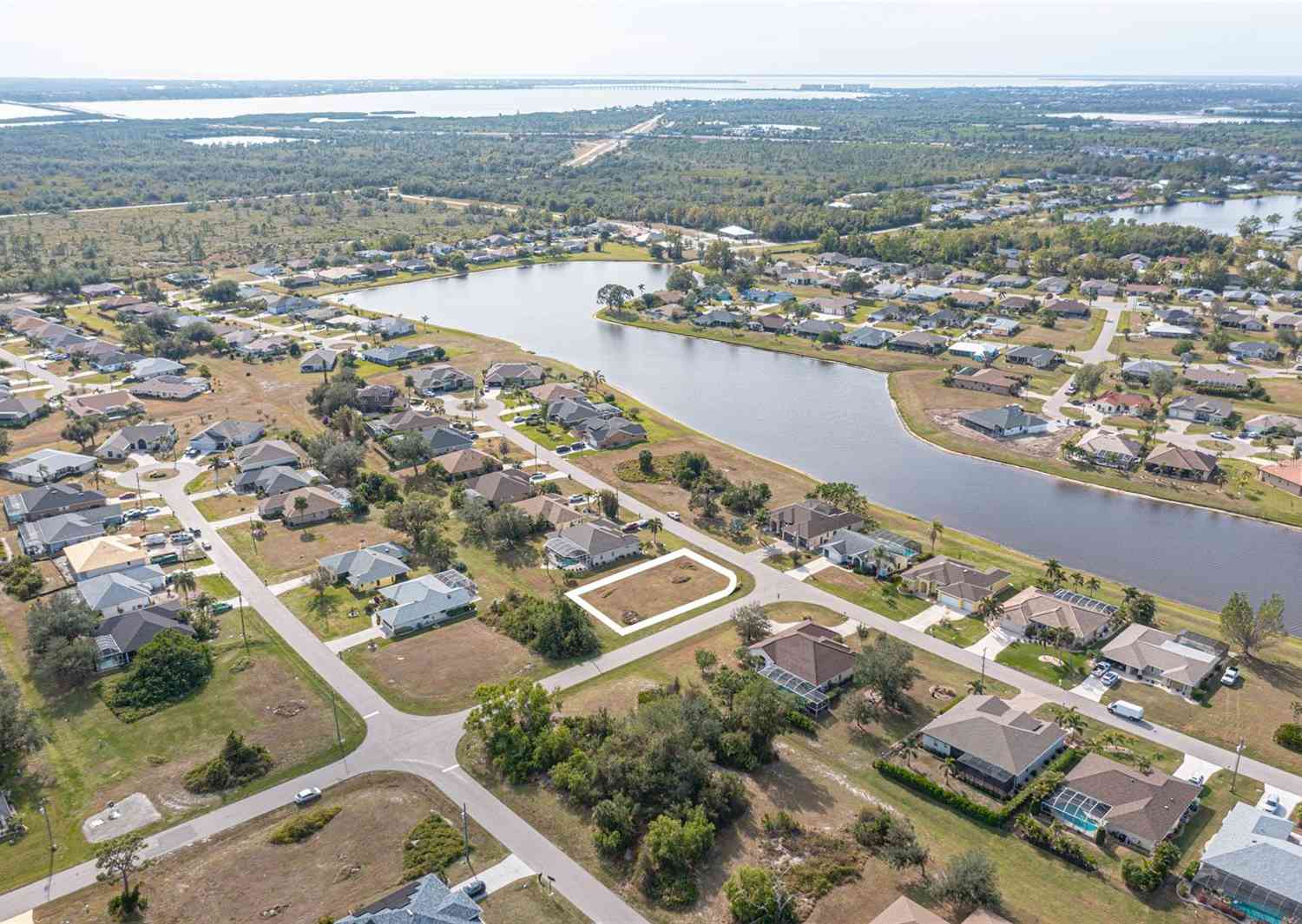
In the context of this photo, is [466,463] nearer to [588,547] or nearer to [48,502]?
[588,547]

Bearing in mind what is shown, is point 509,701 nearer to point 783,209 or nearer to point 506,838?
point 506,838

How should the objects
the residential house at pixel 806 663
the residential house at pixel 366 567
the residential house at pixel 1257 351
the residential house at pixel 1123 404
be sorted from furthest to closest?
1. the residential house at pixel 1257 351
2. the residential house at pixel 1123 404
3. the residential house at pixel 366 567
4. the residential house at pixel 806 663

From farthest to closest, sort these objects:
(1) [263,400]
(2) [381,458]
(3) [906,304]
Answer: (3) [906,304]
(1) [263,400]
(2) [381,458]

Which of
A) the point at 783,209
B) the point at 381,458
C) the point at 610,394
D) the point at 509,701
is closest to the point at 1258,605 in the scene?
the point at 509,701

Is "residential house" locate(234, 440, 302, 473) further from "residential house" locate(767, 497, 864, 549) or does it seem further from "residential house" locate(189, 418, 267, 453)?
"residential house" locate(767, 497, 864, 549)

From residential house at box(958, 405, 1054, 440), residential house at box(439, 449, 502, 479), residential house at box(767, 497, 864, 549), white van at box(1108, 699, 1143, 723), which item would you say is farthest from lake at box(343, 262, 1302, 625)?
residential house at box(439, 449, 502, 479)

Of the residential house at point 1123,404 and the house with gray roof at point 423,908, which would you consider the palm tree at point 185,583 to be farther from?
the residential house at point 1123,404

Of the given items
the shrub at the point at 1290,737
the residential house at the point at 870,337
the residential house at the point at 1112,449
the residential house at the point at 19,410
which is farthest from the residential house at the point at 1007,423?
the residential house at the point at 19,410
